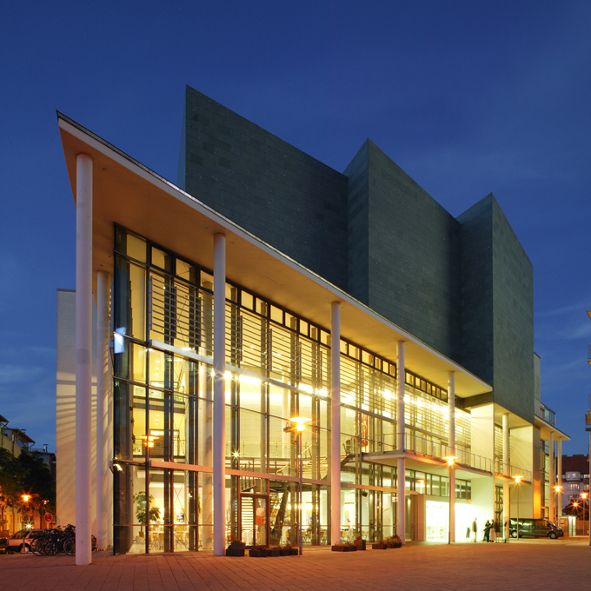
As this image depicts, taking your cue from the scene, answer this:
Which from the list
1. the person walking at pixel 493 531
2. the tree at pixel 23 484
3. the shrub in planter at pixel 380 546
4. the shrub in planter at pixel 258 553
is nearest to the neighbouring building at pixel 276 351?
the shrub in planter at pixel 258 553

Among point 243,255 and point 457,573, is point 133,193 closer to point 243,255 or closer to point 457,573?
point 243,255

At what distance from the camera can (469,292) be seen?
5616cm

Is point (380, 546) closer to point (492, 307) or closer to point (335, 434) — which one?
point (335, 434)

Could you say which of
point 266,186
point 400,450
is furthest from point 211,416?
point 266,186

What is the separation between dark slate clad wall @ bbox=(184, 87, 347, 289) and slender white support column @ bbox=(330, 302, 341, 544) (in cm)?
830

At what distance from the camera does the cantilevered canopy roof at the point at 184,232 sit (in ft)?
66.0

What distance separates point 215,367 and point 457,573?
30.4 feet

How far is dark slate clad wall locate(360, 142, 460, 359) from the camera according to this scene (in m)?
45.3

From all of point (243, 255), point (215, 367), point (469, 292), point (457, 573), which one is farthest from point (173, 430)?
point (469, 292)

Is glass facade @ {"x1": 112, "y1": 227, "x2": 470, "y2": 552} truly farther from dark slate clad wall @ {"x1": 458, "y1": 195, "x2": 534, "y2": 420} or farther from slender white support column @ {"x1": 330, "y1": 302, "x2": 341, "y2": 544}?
dark slate clad wall @ {"x1": 458, "y1": 195, "x2": 534, "y2": 420}

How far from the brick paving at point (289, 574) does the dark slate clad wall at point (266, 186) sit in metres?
18.9

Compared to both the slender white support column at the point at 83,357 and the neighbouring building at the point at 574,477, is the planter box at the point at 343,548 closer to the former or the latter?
the slender white support column at the point at 83,357

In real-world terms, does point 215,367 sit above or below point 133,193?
below

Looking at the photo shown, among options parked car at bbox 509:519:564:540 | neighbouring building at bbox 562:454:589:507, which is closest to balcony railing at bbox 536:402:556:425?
parked car at bbox 509:519:564:540
